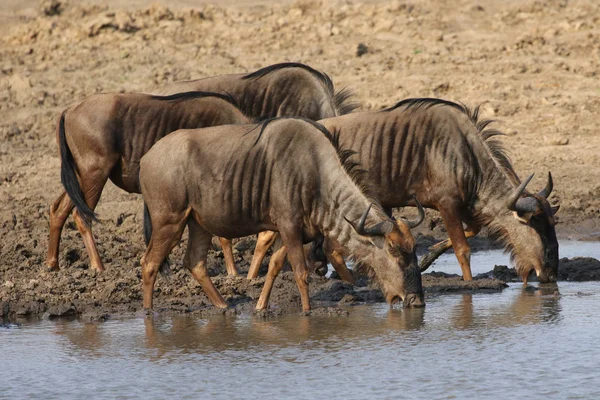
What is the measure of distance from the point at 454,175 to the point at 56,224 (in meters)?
3.27

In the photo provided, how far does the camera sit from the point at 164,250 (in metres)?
8.54

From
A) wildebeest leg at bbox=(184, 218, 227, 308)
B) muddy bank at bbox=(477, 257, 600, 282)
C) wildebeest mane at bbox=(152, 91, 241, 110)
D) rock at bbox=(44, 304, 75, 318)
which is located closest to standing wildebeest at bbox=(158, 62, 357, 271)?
wildebeest mane at bbox=(152, 91, 241, 110)

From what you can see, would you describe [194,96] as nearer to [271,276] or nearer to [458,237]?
[271,276]

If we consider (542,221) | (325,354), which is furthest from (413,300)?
(542,221)

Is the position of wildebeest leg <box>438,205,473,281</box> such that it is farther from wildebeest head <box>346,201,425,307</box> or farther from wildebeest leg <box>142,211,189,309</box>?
wildebeest leg <box>142,211,189,309</box>

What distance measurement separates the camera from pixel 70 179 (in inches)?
389

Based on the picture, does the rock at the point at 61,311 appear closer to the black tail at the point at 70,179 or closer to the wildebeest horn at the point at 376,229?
the black tail at the point at 70,179

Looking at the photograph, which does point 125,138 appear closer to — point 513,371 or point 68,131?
point 68,131

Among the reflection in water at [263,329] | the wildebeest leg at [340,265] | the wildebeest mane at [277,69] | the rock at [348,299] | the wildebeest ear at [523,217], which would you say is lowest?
the reflection in water at [263,329]

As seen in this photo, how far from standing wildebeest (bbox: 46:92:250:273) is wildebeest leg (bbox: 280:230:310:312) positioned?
189 centimetres

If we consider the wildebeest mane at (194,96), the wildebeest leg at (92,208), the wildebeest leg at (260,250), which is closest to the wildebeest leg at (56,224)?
the wildebeest leg at (92,208)

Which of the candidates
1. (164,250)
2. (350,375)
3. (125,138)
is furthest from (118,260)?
(350,375)

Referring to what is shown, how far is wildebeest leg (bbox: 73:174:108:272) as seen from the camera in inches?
390

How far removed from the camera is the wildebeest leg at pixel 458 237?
9.82 meters
